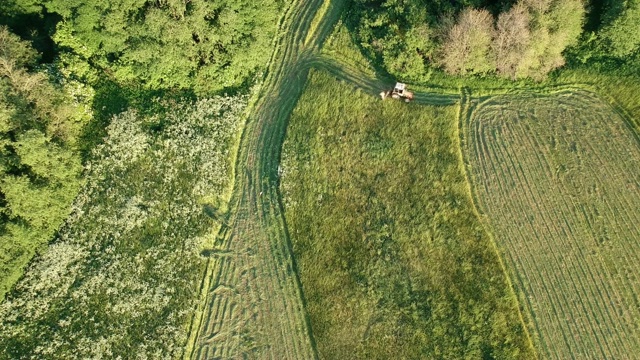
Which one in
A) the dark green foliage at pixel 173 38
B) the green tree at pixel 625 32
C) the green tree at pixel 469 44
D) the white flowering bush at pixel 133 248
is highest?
the green tree at pixel 625 32

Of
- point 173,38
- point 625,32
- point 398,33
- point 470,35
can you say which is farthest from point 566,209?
point 173,38

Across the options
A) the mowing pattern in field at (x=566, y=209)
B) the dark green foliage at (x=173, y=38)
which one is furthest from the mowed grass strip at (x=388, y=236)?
the dark green foliage at (x=173, y=38)

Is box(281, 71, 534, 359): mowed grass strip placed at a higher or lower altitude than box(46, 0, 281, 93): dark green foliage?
lower

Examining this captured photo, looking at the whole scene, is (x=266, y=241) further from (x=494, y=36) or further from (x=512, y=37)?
(x=512, y=37)

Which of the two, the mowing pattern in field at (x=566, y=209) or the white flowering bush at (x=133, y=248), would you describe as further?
the white flowering bush at (x=133, y=248)

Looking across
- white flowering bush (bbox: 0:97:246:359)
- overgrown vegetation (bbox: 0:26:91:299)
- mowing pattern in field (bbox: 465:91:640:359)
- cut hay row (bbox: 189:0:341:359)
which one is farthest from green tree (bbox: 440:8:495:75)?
overgrown vegetation (bbox: 0:26:91:299)

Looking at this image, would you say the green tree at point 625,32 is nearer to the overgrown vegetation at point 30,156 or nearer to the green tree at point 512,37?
the green tree at point 512,37

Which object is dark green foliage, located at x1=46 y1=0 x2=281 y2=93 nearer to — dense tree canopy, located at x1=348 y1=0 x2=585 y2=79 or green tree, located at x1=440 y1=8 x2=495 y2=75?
dense tree canopy, located at x1=348 y1=0 x2=585 y2=79
